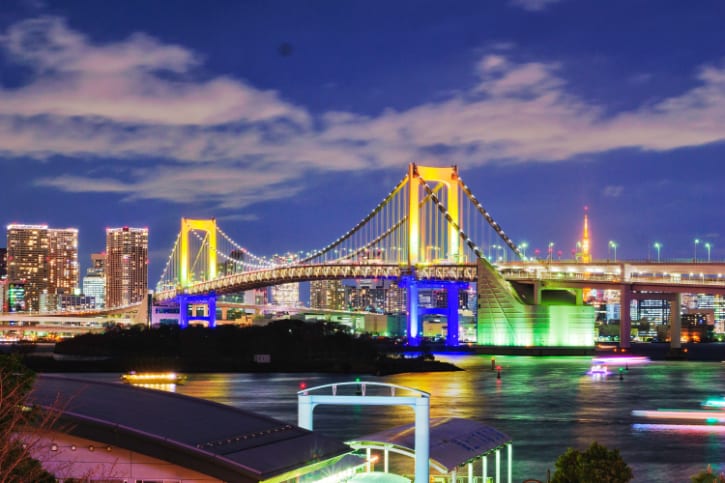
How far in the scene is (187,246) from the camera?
410ft

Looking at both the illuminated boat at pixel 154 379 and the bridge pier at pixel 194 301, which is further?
the bridge pier at pixel 194 301

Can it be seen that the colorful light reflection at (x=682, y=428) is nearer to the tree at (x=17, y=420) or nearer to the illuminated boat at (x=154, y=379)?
A: the tree at (x=17, y=420)

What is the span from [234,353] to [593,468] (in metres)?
67.3

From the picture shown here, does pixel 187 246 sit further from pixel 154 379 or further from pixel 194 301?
pixel 154 379

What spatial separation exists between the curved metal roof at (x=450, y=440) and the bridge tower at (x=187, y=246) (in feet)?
337

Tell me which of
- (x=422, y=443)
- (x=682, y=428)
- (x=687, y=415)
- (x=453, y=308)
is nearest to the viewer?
(x=422, y=443)

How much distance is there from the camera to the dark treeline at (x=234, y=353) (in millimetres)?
72438

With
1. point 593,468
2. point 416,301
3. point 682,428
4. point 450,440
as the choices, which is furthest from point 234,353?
point 593,468

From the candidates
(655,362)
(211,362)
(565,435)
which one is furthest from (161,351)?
(565,435)

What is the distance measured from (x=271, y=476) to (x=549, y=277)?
7710 centimetres

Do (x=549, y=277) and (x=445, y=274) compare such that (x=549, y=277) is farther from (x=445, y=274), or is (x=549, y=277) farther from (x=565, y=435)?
(x=565, y=435)

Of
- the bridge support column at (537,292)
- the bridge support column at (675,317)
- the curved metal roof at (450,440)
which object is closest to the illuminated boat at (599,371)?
the bridge support column at (537,292)

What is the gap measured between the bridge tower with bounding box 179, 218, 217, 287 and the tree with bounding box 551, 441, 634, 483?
107493 millimetres

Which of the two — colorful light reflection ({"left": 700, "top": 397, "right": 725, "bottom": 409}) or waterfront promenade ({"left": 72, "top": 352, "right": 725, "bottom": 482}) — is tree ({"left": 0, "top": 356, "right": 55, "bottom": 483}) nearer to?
waterfront promenade ({"left": 72, "top": 352, "right": 725, "bottom": 482})
